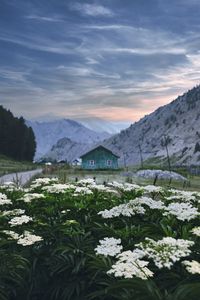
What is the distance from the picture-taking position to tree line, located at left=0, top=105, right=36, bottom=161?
14425cm

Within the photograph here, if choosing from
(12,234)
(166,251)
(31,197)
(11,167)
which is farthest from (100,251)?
(11,167)

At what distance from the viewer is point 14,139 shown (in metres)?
146

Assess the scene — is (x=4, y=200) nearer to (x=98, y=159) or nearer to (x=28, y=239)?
(x=28, y=239)

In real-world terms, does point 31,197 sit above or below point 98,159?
below

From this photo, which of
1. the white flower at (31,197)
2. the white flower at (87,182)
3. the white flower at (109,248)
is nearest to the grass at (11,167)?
the white flower at (87,182)

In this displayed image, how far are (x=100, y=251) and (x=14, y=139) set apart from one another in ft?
470

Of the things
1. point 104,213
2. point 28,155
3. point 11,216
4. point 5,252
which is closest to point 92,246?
point 104,213

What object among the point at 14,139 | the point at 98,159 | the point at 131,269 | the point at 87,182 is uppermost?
the point at 14,139

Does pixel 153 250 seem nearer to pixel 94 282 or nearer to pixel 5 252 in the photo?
pixel 94 282

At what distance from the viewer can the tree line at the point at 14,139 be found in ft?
473

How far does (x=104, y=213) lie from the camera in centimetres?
791

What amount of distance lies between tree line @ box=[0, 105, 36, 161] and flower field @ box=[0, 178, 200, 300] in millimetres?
136370

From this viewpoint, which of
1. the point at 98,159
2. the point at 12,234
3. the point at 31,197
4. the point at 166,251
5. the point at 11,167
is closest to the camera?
the point at 166,251

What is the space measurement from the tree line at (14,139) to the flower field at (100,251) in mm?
136370
